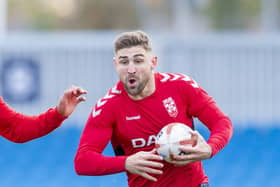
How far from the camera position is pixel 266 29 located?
59.6ft

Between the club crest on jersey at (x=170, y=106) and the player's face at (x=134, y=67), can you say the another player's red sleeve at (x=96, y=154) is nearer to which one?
the player's face at (x=134, y=67)

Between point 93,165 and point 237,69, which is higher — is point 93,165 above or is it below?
above

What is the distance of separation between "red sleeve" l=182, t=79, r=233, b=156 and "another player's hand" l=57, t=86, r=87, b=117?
34.7 inches

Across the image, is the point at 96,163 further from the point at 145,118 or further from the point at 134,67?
the point at 134,67

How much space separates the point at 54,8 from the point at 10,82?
17095 millimetres

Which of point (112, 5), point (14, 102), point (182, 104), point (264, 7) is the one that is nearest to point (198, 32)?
point (264, 7)

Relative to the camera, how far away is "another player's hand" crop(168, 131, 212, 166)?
7.14 metres

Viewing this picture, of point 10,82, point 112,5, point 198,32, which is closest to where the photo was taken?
point 10,82

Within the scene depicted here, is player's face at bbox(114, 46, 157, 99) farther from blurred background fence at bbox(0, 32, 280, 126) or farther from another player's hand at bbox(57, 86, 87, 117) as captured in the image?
blurred background fence at bbox(0, 32, 280, 126)

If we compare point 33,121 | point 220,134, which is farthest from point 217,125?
point 33,121

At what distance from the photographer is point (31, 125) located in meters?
7.91

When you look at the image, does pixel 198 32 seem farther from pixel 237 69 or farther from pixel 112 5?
pixel 112 5

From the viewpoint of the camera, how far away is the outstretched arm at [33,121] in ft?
25.8

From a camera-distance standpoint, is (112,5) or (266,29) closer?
(266,29)
